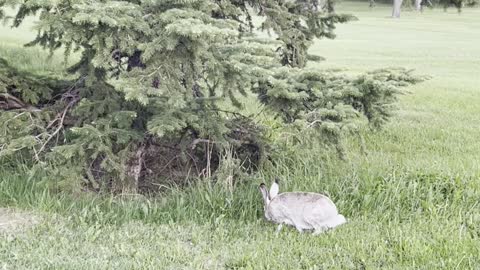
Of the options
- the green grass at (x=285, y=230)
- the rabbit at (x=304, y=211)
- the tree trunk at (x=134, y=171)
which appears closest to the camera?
the green grass at (x=285, y=230)

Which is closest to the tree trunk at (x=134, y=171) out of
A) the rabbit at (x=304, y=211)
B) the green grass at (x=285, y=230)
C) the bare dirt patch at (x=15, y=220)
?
the green grass at (x=285, y=230)

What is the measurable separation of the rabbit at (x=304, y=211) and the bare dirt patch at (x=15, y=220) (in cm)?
153

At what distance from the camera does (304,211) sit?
149 inches

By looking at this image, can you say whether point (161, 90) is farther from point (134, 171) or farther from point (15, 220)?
point (15, 220)

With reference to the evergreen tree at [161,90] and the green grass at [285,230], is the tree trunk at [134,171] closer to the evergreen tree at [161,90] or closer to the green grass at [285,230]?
the evergreen tree at [161,90]

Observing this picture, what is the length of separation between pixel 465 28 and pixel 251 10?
104ft

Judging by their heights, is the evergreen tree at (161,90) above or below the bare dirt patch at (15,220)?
above

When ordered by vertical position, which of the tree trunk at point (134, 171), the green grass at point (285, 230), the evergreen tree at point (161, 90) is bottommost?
the green grass at point (285, 230)

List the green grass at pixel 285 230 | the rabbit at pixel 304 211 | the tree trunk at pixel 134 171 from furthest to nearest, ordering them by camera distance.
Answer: the tree trunk at pixel 134 171 → the rabbit at pixel 304 211 → the green grass at pixel 285 230

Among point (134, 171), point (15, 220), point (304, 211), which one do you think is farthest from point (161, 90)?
point (15, 220)

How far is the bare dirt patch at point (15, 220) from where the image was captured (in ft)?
12.5

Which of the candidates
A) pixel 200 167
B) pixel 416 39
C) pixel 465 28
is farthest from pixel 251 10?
pixel 465 28

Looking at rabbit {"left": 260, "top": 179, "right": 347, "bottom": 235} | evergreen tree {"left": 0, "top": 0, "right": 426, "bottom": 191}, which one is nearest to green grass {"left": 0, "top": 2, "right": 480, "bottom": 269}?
rabbit {"left": 260, "top": 179, "right": 347, "bottom": 235}

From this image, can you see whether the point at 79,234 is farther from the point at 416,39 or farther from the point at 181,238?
the point at 416,39
